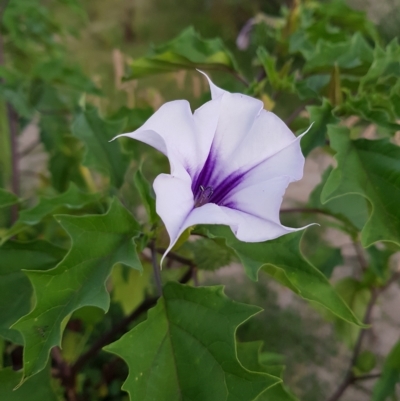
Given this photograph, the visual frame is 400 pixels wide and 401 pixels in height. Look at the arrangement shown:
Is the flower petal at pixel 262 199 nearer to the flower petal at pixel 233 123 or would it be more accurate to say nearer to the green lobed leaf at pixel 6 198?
the flower petal at pixel 233 123

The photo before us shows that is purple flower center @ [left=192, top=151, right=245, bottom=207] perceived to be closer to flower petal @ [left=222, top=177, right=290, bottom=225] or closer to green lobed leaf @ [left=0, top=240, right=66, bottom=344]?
flower petal @ [left=222, top=177, right=290, bottom=225]

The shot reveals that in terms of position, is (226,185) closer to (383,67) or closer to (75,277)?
(75,277)

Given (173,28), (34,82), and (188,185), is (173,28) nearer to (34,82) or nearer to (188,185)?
(34,82)

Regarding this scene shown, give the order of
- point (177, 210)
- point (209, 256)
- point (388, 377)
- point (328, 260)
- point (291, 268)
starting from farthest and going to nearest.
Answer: point (328, 260)
point (388, 377)
point (209, 256)
point (291, 268)
point (177, 210)

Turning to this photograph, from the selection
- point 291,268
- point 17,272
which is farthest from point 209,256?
point 17,272

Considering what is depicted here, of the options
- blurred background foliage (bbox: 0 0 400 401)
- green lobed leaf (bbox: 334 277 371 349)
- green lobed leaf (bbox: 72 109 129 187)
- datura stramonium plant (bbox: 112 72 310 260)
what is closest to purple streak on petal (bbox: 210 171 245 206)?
datura stramonium plant (bbox: 112 72 310 260)
